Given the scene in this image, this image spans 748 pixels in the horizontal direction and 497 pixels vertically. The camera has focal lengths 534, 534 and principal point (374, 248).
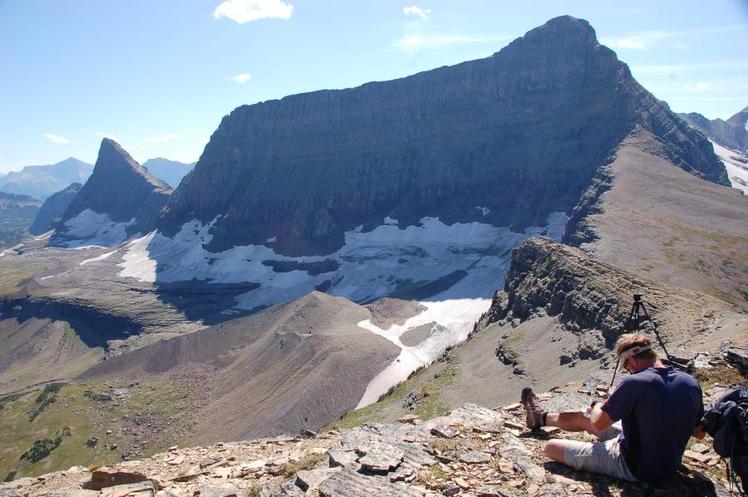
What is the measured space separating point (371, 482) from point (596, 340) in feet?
88.7

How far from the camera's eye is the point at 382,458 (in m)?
10.5

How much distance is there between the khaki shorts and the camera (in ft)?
27.8

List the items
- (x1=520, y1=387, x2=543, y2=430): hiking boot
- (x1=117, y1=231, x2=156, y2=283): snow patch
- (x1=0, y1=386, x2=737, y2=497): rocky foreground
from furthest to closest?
(x1=117, y1=231, x2=156, y2=283): snow patch
(x1=520, y1=387, x2=543, y2=430): hiking boot
(x1=0, y1=386, x2=737, y2=497): rocky foreground

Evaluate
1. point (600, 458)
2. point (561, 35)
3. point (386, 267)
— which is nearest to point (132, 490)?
point (600, 458)

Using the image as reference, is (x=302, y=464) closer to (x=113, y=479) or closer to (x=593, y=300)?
(x=113, y=479)

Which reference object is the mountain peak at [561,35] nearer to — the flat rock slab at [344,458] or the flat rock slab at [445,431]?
the flat rock slab at [445,431]

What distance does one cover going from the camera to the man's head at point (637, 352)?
27.1ft

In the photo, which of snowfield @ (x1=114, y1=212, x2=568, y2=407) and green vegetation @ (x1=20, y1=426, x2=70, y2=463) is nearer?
green vegetation @ (x1=20, y1=426, x2=70, y2=463)

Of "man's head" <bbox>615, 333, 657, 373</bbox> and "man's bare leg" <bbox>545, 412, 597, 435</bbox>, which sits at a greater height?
"man's head" <bbox>615, 333, 657, 373</bbox>

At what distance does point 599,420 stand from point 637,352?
49.1 inches

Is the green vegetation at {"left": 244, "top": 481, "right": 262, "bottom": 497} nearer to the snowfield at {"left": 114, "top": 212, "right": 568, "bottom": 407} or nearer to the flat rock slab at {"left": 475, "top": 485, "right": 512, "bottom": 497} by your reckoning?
the flat rock slab at {"left": 475, "top": 485, "right": 512, "bottom": 497}

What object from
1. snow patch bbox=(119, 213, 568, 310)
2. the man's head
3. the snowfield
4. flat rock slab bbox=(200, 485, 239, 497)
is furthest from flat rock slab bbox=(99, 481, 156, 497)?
snow patch bbox=(119, 213, 568, 310)

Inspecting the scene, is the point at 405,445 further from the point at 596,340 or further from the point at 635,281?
the point at 635,281

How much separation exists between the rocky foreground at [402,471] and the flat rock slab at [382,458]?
19mm
